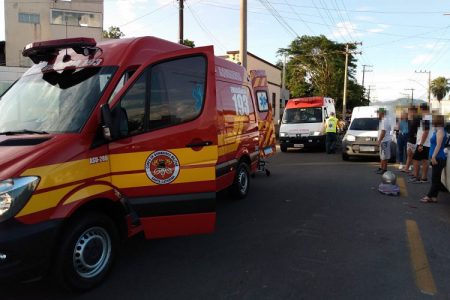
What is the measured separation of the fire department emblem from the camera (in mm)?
4383

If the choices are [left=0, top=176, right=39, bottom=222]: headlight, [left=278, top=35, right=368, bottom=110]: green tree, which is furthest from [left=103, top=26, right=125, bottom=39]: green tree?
[left=0, top=176, right=39, bottom=222]: headlight

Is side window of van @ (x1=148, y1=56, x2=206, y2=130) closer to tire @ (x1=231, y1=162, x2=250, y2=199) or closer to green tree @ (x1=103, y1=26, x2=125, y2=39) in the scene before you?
tire @ (x1=231, y1=162, x2=250, y2=199)

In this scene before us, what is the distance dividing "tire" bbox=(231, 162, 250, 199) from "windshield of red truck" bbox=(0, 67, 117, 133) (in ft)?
13.3

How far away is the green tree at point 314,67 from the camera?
55188mm

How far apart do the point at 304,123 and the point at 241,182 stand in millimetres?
10386

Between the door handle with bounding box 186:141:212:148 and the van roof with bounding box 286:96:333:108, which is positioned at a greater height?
the van roof with bounding box 286:96:333:108

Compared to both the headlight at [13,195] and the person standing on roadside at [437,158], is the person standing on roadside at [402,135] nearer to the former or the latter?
the person standing on roadside at [437,158]

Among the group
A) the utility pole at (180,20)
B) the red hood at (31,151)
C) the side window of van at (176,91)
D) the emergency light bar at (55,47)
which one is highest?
the utility pole at (180,20)

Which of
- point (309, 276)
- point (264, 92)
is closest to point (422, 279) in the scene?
point (309, 276)

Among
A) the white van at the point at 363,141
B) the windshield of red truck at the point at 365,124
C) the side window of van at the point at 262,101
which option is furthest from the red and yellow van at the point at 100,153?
the windshield of red truck at the point at 365,124

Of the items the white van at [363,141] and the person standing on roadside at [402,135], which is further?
the white van at [363,141]

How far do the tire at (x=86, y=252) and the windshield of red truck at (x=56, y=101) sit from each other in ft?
2.91

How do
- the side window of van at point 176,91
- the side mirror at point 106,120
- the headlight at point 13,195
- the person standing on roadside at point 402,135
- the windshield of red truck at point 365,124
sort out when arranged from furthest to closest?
the windshield of red truck at point 365,124 < the person standing on roadside at point 402,135 < the side window of van at point 176,91 < the side mirror at point 106,120 < the headlight at point 13,195

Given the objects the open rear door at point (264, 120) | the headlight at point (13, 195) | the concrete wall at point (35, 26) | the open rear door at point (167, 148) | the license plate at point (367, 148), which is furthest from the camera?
the concrete wall at point (35, 26)
